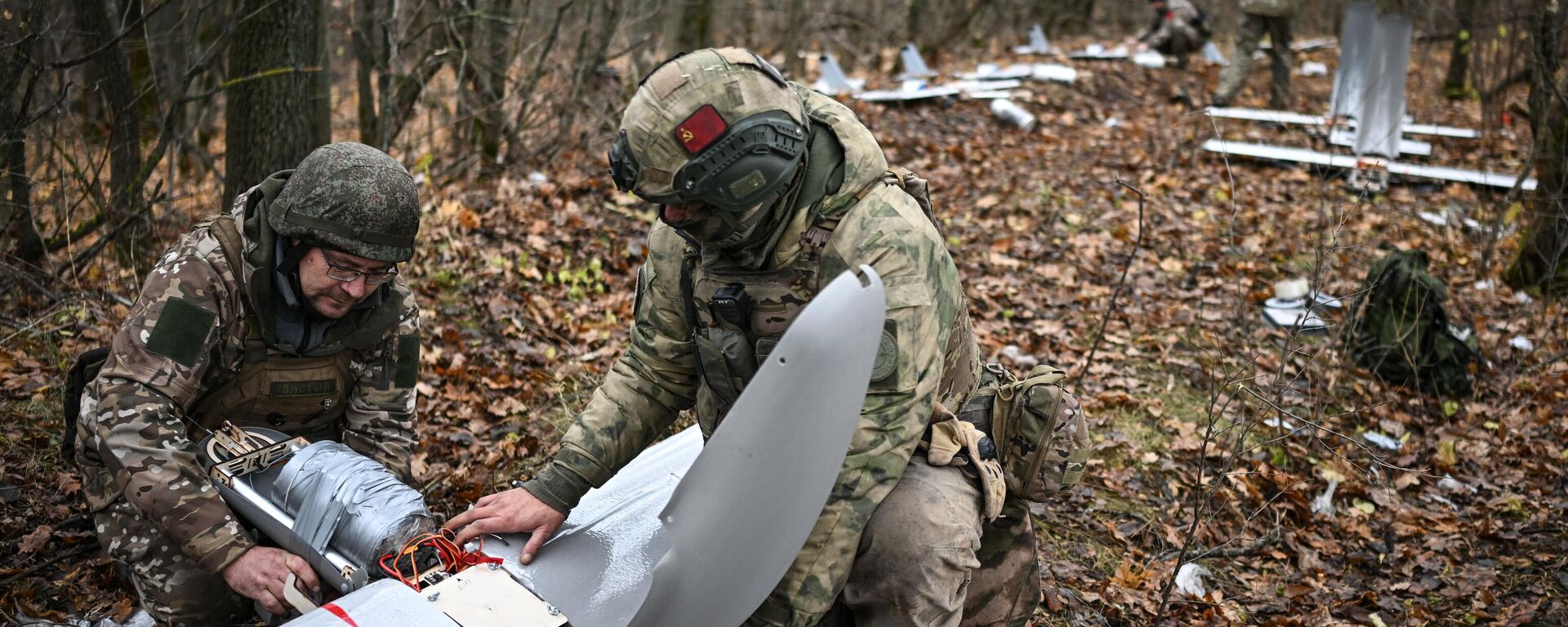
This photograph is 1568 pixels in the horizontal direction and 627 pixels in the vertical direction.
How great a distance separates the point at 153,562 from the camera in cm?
291

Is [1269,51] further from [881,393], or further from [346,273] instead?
[346,273]

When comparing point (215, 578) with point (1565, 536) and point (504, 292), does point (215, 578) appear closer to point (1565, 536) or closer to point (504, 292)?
point (504, 292)

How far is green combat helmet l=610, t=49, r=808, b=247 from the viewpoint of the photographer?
2.44m

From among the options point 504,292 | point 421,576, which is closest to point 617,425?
point 421,576

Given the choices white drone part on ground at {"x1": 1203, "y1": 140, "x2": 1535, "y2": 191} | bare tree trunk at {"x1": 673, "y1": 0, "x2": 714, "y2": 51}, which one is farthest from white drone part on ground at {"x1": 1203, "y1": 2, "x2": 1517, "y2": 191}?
bare tree trunk at {"x1": 673, "y1": 0, "x2": 714, "y2": 51}

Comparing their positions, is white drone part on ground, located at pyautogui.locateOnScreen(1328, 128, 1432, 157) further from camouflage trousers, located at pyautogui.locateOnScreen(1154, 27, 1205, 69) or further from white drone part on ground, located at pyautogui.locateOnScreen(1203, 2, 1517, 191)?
camouflage trousers, located at pyautogui.locateOnScreen(1154, 27, 1205, 69)

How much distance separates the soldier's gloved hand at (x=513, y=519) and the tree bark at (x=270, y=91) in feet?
10.3

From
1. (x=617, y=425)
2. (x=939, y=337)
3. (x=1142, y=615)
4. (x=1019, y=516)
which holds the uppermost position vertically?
(x=939, y=337)

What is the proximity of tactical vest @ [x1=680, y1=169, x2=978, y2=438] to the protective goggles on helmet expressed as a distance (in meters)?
0.21

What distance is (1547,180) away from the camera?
6922mm

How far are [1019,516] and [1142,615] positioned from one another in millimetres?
843

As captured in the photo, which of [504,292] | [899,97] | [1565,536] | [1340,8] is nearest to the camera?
[1565,536]

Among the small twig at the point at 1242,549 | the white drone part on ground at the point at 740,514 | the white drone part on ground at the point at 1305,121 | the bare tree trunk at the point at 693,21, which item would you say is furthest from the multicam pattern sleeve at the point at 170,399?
the white drone part on ground at the point at 1305,121

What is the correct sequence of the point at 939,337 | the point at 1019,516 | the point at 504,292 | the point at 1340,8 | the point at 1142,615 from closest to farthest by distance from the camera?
the point at 939,337, the point at 1019,516, the point at 1142,615, the point at 504,292, the point at 1340,8
